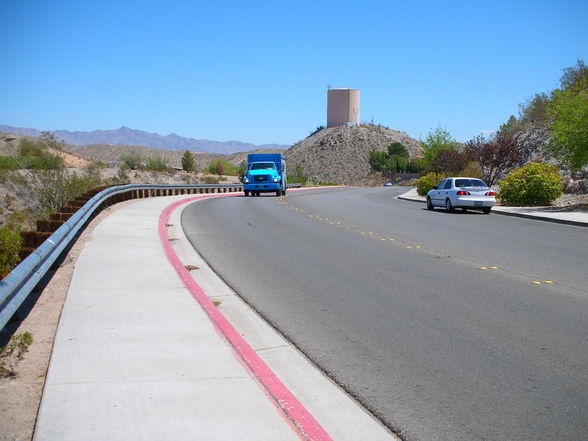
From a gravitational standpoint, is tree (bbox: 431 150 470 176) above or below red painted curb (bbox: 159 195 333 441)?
above

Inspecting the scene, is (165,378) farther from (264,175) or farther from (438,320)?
(264,175)

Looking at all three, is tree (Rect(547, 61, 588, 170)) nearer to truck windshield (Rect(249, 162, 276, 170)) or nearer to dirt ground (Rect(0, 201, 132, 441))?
truck windshield (Rect(249, 162, 276, 170))

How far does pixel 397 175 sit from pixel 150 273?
12852cm

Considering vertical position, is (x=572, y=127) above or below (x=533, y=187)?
above

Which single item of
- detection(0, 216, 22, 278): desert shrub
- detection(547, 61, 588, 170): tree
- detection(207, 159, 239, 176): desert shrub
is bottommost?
detection(207, 159, 239, 176): desert shrub

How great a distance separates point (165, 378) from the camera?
216 inches

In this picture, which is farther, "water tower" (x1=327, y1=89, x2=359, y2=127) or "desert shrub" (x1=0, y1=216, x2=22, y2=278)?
"water tower" (x1=327, y1=89, x2=359, y2=127)

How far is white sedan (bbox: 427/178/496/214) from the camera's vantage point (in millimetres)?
27062

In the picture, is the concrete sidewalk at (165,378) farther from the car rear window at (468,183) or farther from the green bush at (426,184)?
the green bush at (426,184)

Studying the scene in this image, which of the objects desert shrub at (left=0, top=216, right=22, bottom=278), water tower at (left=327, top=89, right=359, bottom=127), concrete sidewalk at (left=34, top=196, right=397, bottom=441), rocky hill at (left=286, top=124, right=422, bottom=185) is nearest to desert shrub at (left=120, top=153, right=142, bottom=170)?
desert shrub at (left=0, top=216, right=22, bottom=278)

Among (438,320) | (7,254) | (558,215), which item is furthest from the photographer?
(558,215)

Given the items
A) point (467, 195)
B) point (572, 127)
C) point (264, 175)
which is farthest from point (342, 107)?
point (467, 195)

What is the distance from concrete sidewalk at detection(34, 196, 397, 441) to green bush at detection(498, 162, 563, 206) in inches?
999

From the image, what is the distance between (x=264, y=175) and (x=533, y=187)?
18201 mm
